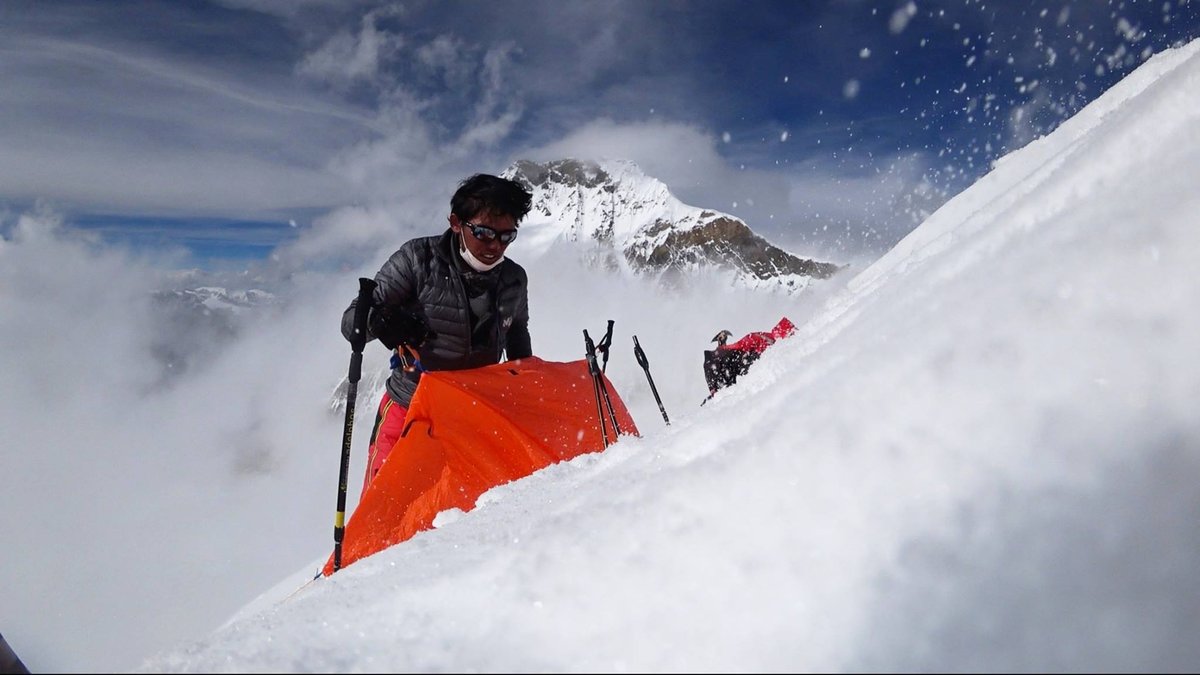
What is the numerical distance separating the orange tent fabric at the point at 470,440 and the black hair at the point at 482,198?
3.53ft

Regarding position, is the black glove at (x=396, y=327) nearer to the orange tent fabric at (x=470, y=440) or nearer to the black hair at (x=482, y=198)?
the orange tent fabric at (x=470, y=440)

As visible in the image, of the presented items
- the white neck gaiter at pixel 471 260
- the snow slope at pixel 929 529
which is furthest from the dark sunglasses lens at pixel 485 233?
the snow slope at pixel 929 529

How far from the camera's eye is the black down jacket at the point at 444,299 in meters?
3.92

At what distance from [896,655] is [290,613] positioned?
0.93m

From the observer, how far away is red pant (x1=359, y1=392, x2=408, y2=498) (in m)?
3.86

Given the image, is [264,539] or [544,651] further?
[264,539]

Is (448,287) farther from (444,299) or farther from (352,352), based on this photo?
(352,352)

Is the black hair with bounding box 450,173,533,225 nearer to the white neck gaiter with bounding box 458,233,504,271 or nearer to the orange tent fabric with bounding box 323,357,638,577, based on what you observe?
the white neck gaiter with bounding box 458,233,504,271

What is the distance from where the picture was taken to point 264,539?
335ft

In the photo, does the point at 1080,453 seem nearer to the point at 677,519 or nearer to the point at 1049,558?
the point at 1049,558

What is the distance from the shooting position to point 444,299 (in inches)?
156

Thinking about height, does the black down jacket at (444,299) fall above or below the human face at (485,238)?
below

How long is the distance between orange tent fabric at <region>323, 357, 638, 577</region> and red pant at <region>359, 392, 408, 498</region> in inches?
10.4

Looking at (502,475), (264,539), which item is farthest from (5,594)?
(502,475)
